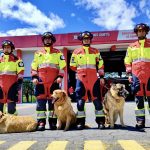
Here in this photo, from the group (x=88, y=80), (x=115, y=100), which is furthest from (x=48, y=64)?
(x=115, y=100)

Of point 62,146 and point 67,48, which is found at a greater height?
point 67,48

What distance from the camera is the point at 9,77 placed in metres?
8.92

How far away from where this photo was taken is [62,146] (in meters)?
6.13

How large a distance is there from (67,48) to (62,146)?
26.5 meters

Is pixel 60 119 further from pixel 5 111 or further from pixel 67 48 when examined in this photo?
pixel 67 48

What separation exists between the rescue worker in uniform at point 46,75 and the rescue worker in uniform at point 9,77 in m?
0.50

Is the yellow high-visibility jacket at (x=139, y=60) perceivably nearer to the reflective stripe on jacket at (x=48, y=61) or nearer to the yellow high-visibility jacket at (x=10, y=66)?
the reflective stripe on jacket at (x=48, y=61)

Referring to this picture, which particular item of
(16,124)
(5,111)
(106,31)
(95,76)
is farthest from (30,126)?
(106,31)

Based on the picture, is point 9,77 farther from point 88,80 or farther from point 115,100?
point 115,100

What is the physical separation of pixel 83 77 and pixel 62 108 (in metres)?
0.86

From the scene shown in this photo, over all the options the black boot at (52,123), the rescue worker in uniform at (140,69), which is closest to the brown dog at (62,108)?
the black boot at (52,123)

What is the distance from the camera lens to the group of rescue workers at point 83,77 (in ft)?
27.9

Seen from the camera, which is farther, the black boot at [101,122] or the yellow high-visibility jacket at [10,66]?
the yellow high-visibility jacket at [10,66]

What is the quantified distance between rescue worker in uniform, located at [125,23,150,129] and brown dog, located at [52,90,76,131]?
4.85 ft
